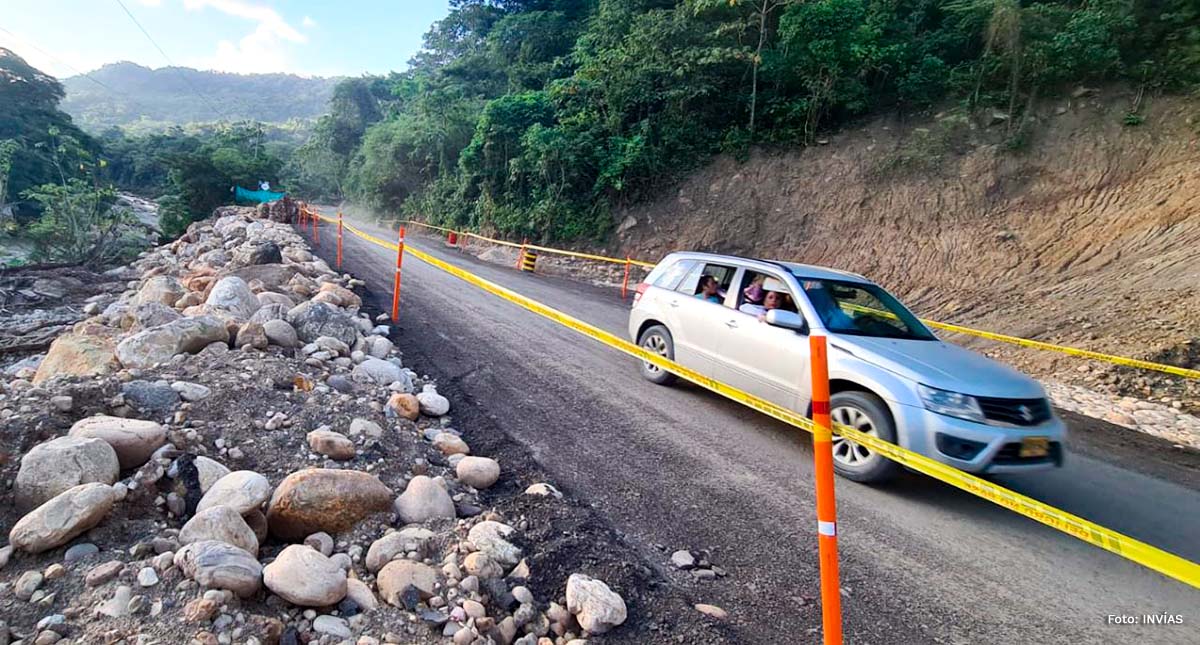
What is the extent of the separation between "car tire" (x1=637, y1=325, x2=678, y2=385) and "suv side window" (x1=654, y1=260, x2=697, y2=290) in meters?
0.55

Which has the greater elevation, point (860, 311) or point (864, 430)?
point (860, 311)

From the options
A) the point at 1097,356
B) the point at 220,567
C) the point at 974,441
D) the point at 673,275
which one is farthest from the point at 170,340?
the point at 1097,356

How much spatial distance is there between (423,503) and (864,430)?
139 inches

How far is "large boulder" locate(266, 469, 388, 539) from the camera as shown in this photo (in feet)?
9.71

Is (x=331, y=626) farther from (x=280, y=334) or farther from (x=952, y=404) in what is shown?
(x=952, y=404)

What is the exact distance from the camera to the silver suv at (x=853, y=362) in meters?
3.97

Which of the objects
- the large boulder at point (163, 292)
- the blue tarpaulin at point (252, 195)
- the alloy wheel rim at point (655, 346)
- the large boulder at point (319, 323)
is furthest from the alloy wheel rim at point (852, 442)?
the blue tarpaulin at point (252, 195)

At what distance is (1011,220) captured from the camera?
1203 cm

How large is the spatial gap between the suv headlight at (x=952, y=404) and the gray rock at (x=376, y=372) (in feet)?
15.9

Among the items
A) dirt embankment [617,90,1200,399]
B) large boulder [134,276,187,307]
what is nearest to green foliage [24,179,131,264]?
large boulder [134,276,187,307]

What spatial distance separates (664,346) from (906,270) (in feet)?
29.8

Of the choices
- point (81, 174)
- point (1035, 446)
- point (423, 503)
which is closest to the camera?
point (423, 503)

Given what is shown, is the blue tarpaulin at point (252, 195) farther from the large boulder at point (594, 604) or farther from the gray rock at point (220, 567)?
the large boulder at point (594, 604)

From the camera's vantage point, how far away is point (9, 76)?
171ft
